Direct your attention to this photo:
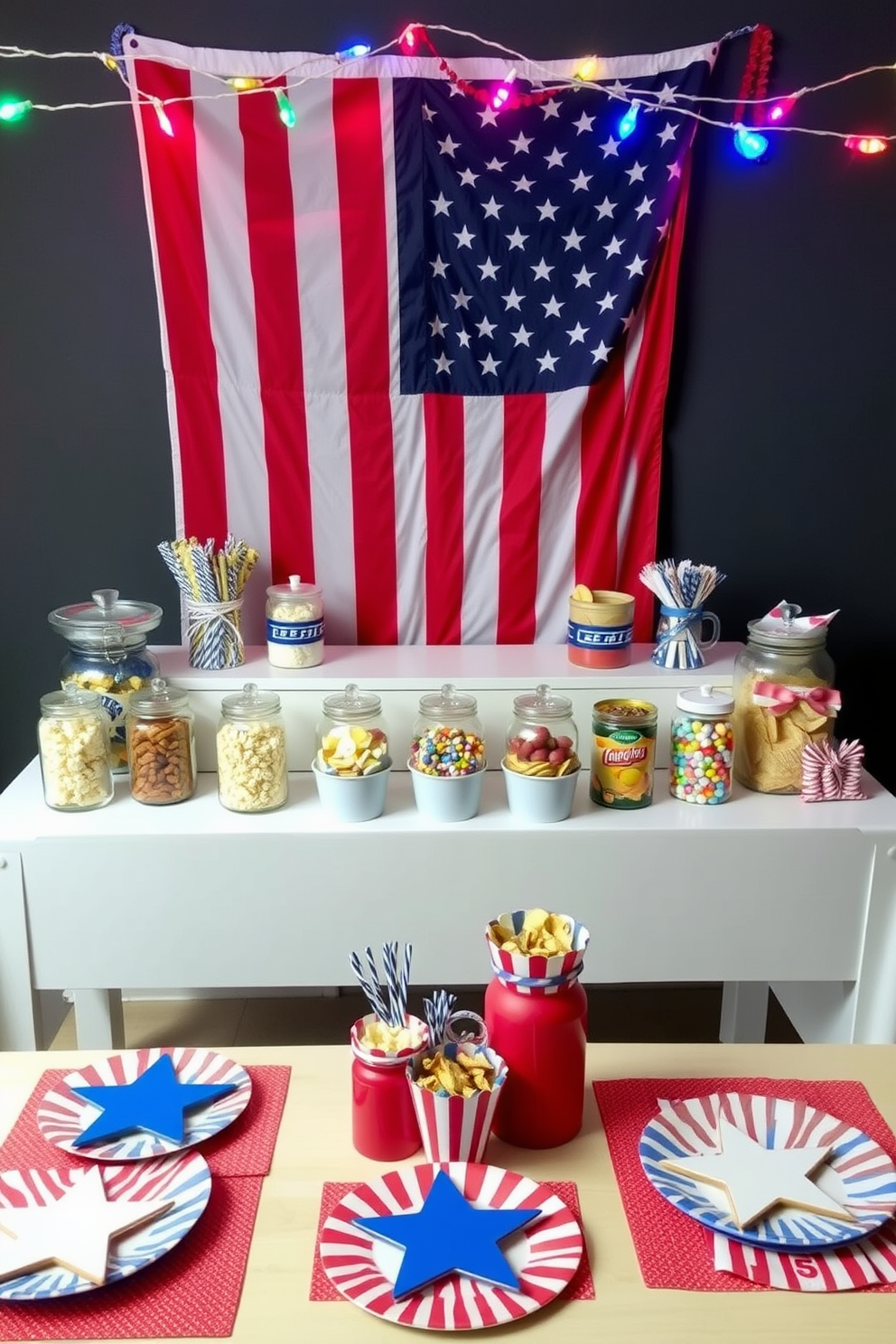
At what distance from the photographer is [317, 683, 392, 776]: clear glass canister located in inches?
78.7

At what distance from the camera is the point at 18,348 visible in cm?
234

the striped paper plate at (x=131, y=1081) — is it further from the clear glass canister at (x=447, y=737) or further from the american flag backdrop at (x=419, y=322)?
the american flag backdrop at (x=419, y=322)

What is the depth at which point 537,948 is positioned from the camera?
50.4 inches

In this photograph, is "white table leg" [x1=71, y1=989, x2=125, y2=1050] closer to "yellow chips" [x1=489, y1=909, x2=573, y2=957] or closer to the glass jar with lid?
"yellow chips" [x1=489, y1=909, x2=573, y2=957]

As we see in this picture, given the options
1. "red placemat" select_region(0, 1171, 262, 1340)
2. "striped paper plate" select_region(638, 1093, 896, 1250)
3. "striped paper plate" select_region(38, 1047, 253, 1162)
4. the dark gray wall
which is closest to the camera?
"red placemat" select_region(0, 1171, 262, 1340)

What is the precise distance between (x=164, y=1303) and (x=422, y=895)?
39.3 inches

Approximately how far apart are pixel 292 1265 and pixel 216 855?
3.09 feet

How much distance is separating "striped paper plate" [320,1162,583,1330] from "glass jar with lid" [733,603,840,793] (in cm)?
114

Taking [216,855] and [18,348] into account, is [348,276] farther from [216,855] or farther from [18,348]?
[216,855]

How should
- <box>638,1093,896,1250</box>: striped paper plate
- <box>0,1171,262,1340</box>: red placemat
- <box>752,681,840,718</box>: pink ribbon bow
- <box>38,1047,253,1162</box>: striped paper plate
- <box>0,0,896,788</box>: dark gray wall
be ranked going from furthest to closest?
1. <box>0,0,896,788</box>: dark gray wall
2. <box>752,681,840,718</box>: pink ribbon bow
3. <box>38,1047,253,1162</box>: striped paper plate
4. <box>638,1093,896,1250</box>: striped paper plate
5. <box>0,1171,262,1340</box>: red placemat

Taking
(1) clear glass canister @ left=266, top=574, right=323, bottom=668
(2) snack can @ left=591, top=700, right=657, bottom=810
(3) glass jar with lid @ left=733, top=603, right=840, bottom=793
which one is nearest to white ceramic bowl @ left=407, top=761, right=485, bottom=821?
(2) snack can @ left=591, top=700, right=657, bottom=810

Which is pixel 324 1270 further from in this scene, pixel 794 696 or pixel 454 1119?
pixel 794 696

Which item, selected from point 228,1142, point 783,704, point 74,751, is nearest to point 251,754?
point 74,751

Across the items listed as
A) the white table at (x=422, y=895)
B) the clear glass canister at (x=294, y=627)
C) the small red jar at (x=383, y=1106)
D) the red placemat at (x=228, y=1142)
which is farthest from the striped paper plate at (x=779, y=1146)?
the clear glass canister at (x=294, y=627)
